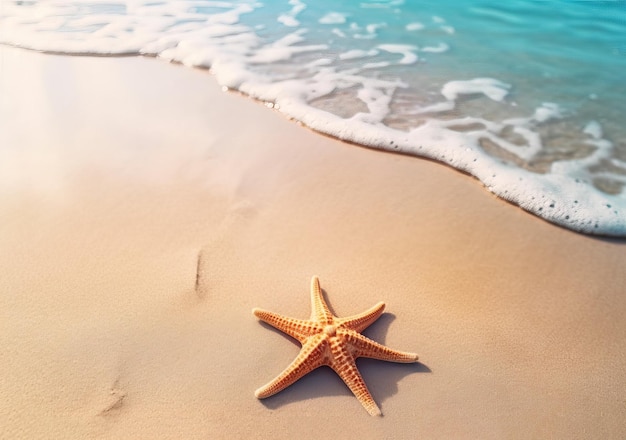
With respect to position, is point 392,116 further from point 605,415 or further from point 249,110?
point 605,415

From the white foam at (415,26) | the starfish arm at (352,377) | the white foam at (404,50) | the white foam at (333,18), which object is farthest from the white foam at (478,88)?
the starfish arm at (352,377)

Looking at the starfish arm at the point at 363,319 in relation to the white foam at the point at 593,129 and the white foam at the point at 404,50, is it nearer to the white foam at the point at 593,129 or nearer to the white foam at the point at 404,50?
the white foam at the point at 593,129

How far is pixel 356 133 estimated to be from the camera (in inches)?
189

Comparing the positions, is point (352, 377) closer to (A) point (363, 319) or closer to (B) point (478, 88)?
(A) point (363, 319)

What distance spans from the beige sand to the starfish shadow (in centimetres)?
1

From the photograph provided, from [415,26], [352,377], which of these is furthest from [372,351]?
[415,26]

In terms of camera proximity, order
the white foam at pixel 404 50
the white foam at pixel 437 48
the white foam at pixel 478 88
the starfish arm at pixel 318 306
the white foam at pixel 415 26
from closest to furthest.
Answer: the starfish arm at pixel 318 306 → the white foam at pixel 478 88 → the white foam at pixel 404 50 → the white foam at pixel 437 48 → the white foam at pixel 415 26

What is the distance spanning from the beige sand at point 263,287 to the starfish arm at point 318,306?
120mm

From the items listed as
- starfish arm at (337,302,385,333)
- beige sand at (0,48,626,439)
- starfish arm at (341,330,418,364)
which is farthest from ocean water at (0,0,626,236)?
starfish arm at (341,330,418,364)

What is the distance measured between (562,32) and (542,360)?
697 cm

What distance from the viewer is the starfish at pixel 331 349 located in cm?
254

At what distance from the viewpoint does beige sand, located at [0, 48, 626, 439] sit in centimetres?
253

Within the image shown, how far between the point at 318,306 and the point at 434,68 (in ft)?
15.2

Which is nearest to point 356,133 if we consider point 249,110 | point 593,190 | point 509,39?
point 249,110
